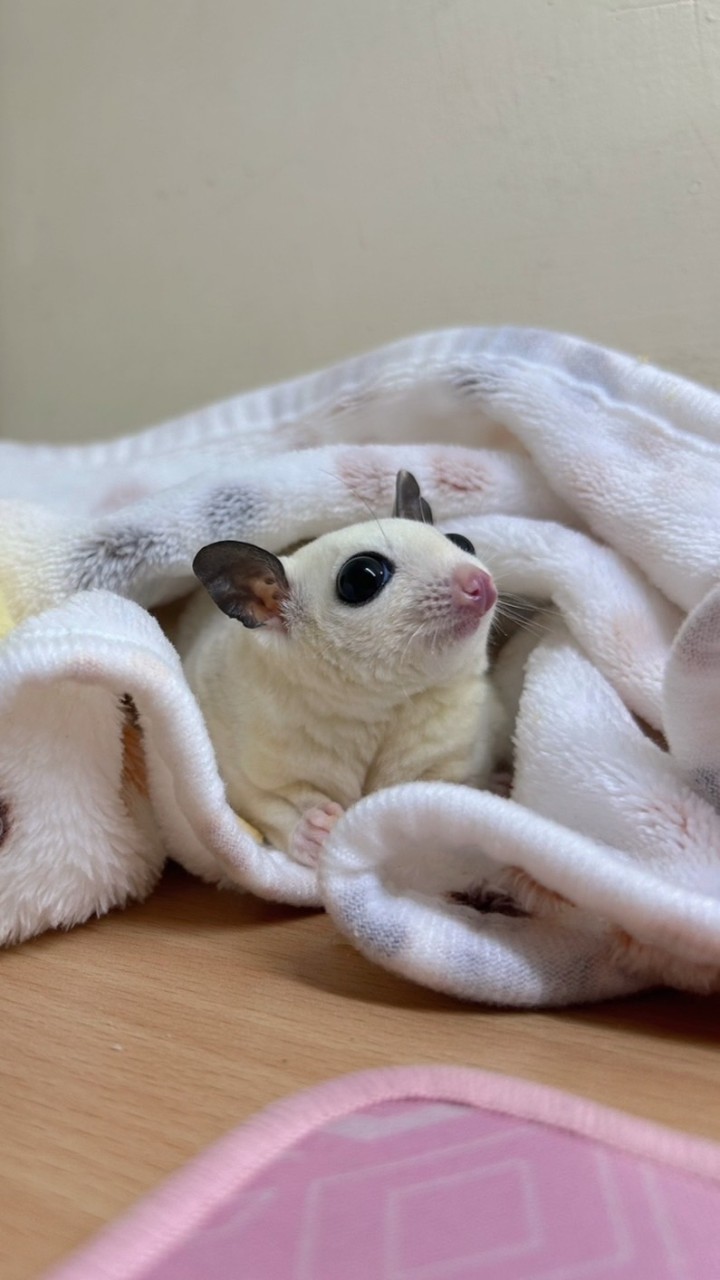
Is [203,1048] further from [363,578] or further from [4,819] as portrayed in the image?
[363,578]

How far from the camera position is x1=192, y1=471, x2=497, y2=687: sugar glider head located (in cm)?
96

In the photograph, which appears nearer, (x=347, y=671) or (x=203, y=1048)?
(x=203, y=1048)

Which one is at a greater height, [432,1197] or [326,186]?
[326,186]

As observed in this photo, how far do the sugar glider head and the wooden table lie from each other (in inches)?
10.4

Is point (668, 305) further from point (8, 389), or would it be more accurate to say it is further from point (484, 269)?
point (8, 389)

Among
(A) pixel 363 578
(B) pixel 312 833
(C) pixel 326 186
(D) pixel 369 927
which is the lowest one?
(B) pixel 312 833

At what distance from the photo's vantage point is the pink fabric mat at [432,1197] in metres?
0.44

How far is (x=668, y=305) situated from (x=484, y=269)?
0.90 feet

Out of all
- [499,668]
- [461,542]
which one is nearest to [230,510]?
[461,542]

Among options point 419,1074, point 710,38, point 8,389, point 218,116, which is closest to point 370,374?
point 710,38

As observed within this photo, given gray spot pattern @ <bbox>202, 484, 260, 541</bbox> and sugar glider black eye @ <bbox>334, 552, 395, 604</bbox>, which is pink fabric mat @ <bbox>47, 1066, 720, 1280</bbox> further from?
gray spot pattern @ <bbox>202, 484, 260, 541</bbox>

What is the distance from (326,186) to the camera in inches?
63.3

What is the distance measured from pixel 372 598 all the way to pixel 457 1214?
1.95 ft

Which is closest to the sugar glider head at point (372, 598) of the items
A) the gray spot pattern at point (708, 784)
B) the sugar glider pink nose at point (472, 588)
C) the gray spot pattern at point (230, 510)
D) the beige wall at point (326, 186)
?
the sugar glider pink nose at point (472, 588)
